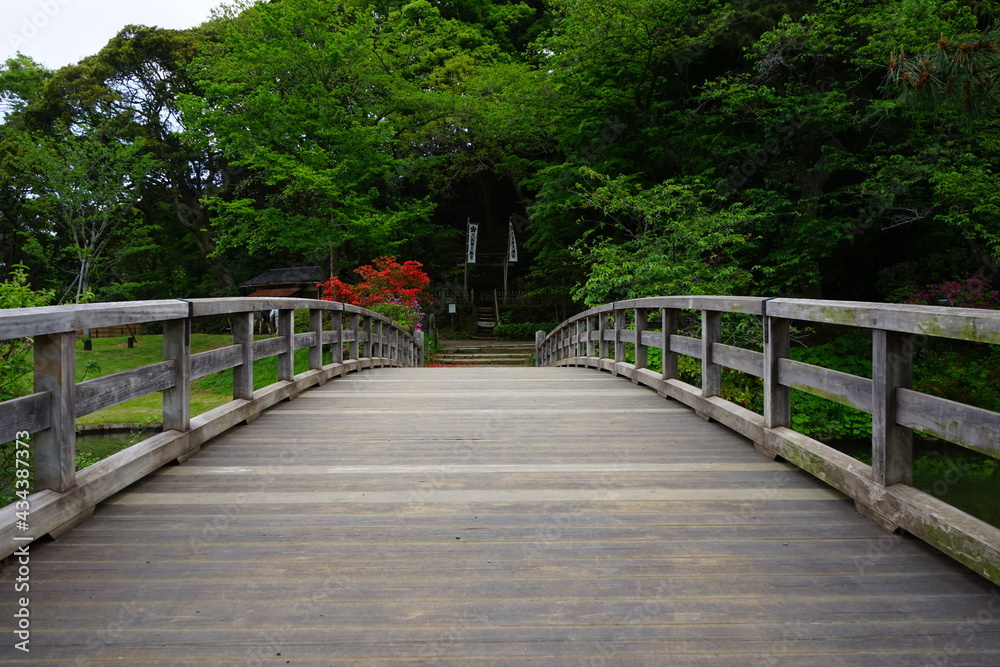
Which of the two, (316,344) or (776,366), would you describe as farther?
(316,344)

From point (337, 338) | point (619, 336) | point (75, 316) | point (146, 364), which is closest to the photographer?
point (75, 316)

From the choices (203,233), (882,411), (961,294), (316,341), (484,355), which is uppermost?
(203,233)

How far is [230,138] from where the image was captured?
17484mm

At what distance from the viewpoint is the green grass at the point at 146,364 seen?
13.2 m

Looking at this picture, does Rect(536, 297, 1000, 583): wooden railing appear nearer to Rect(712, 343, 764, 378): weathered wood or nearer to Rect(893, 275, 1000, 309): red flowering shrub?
Rect(712, 343, 764, 378): weathered wood

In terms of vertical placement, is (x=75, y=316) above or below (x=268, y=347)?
above

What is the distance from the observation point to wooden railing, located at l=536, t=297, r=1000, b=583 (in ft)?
6.71

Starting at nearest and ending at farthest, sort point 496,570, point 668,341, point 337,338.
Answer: point 496,570
point 668,341
point 337,338

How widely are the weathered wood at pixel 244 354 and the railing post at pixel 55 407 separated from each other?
5.82 feet

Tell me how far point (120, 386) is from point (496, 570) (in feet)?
6.39

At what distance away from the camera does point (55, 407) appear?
2342 millimetres

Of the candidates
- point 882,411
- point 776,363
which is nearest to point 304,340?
point 776,363

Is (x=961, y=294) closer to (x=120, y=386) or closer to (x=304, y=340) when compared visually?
(x=304, y=340)

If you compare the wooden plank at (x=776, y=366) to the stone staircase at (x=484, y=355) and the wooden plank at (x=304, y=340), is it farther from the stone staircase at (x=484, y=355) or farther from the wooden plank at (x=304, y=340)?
the stone staircase at (x=484, y=355)
